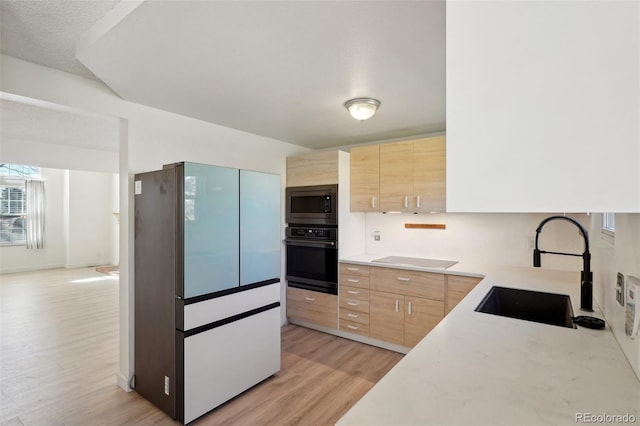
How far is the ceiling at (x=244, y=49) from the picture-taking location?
1.32 meters

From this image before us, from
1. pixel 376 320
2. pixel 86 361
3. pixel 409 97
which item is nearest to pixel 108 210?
pixel 86 361

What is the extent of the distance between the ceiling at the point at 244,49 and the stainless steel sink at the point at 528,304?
141cm

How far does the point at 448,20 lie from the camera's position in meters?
0.62

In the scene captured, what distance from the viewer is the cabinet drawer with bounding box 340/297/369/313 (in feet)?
10.4

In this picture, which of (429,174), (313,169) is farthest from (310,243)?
(429,174)

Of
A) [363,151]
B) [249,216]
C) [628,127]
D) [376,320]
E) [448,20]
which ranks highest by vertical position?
[363,151]

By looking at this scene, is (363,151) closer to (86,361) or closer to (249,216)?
(249,216)

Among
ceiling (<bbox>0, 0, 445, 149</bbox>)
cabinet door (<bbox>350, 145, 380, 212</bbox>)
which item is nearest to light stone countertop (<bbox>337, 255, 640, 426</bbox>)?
ceiling (<bbox>0, 0, 445, 149</bbox>)

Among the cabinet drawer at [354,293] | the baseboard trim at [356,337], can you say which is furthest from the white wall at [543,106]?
the baseboard trim at [356,337]

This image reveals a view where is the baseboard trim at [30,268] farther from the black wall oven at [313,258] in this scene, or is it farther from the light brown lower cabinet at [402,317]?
the light brown lower cabinet at [402,317]

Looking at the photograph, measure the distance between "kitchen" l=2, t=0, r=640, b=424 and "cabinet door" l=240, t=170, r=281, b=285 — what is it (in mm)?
796

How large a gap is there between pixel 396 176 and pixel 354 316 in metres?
1.55

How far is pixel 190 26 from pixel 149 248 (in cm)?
157

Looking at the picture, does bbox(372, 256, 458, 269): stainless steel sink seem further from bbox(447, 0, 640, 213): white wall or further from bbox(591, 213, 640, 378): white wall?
bbox(447, 0, 640, 213): white wall
